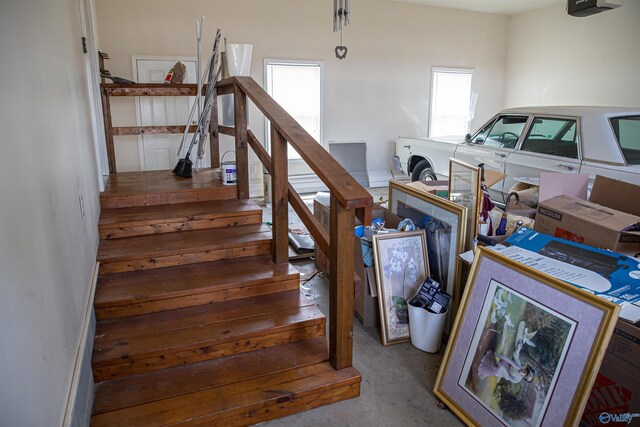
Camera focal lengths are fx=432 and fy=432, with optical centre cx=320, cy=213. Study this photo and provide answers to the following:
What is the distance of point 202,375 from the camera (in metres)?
2.05

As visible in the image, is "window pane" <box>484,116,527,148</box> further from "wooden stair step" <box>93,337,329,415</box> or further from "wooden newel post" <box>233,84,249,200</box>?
"wooden stair step" <box>93,337,329,415</box>

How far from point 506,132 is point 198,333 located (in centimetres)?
393

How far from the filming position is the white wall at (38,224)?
108 centimetres

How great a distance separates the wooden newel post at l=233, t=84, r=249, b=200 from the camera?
118 inches

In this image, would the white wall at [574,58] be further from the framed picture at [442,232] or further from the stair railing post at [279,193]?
the stair railing post at [279,193]

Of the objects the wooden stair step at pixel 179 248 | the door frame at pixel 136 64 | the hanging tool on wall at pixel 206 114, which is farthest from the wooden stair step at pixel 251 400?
the door frame at pixel 136 64

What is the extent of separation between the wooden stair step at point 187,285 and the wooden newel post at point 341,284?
572mm

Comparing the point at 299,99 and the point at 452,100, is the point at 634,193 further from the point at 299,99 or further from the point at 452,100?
the point at 452,100

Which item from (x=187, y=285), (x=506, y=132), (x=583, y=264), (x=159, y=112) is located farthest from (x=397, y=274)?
(x=159, y=112)

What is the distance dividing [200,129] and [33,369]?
2.76m

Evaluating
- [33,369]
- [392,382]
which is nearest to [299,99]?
[392,382]

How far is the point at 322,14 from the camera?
269 inches

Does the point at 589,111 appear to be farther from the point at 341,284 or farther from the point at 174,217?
the point at 174,217

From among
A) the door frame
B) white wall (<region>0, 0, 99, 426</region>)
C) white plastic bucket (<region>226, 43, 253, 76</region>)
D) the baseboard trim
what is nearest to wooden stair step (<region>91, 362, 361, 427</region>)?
the baseboard trim
